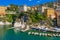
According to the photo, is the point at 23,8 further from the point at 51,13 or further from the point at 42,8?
the point at 51,13

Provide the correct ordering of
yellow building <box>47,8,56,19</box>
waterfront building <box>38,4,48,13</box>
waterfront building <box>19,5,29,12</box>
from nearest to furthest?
yellow building <box>47,8,56,19</box> → waterfront building <box>38,4,48,13</box> → waterfront building <box>19,5,29,12</box>

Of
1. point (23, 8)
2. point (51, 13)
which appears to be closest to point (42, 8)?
point (51, 13)

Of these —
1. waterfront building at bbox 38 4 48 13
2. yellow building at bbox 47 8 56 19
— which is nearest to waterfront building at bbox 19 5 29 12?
waterfront building at bbox 38 4 48 13

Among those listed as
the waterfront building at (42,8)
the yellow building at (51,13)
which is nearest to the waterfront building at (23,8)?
the waterfront building at (42,8)

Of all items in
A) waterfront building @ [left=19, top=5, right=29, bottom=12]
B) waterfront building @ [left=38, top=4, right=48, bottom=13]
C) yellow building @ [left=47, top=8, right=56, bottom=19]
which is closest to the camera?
yellow building @ [left=47, top=8, right=56, bottom=19]

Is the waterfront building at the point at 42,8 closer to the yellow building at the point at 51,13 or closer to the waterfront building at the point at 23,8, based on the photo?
the yellow building at the point at 51,13

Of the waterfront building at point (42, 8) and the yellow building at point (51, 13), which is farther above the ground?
the waterfront building at point (42, 8)

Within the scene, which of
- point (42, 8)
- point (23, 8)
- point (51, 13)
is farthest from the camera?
point (23, 8)

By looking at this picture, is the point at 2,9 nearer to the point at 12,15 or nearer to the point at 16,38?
the point at 12,15

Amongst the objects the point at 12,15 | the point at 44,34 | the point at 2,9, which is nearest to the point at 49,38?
the point at 44,34

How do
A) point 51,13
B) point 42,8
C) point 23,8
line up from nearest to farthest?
point 51,13 → point 42,8 → point 23,8

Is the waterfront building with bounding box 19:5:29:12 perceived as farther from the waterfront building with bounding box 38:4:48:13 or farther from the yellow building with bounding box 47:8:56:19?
the yellow building with bounding box 47:8:56:19
